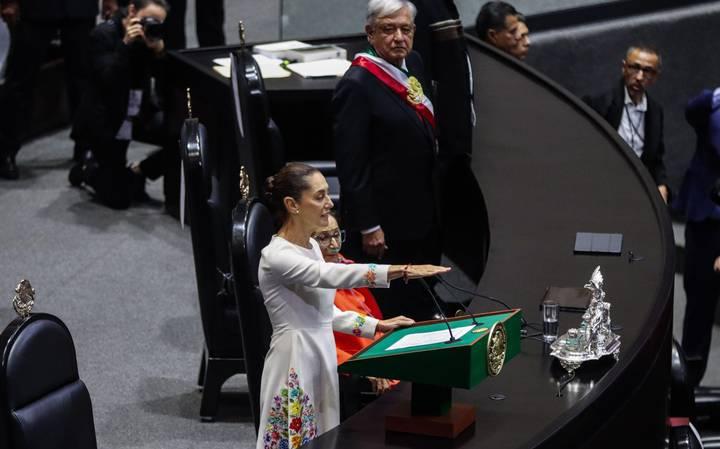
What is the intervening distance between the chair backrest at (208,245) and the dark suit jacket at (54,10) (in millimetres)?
3163

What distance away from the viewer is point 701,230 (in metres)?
5.40

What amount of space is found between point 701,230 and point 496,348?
2800mm

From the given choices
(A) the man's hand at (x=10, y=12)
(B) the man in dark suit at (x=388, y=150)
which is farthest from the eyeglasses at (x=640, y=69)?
(A) the man's hand at (x=10, y=12)

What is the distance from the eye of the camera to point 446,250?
210 inches

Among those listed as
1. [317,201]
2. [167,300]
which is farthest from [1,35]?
[317,201]

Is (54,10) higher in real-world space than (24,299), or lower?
higher

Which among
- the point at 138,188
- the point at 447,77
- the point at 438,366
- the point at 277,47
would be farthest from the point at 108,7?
the point at 438,366

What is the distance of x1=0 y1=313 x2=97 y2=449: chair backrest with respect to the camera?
2572mm

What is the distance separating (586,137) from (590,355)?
72.5 inches

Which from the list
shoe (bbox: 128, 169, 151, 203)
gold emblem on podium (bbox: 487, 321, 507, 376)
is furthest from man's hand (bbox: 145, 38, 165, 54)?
gold emblem on podium (bbox: 487, 321, 507, 376)

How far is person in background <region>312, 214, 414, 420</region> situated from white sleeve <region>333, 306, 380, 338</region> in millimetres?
36

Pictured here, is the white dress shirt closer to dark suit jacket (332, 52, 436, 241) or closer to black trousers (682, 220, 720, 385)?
black trousers (682, 220, 720, 385)

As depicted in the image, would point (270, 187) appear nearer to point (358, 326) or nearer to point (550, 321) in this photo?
point (358, 326)

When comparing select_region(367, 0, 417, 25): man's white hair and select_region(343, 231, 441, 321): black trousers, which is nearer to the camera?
select_region(367, 0, 417, 25): man's white hair
